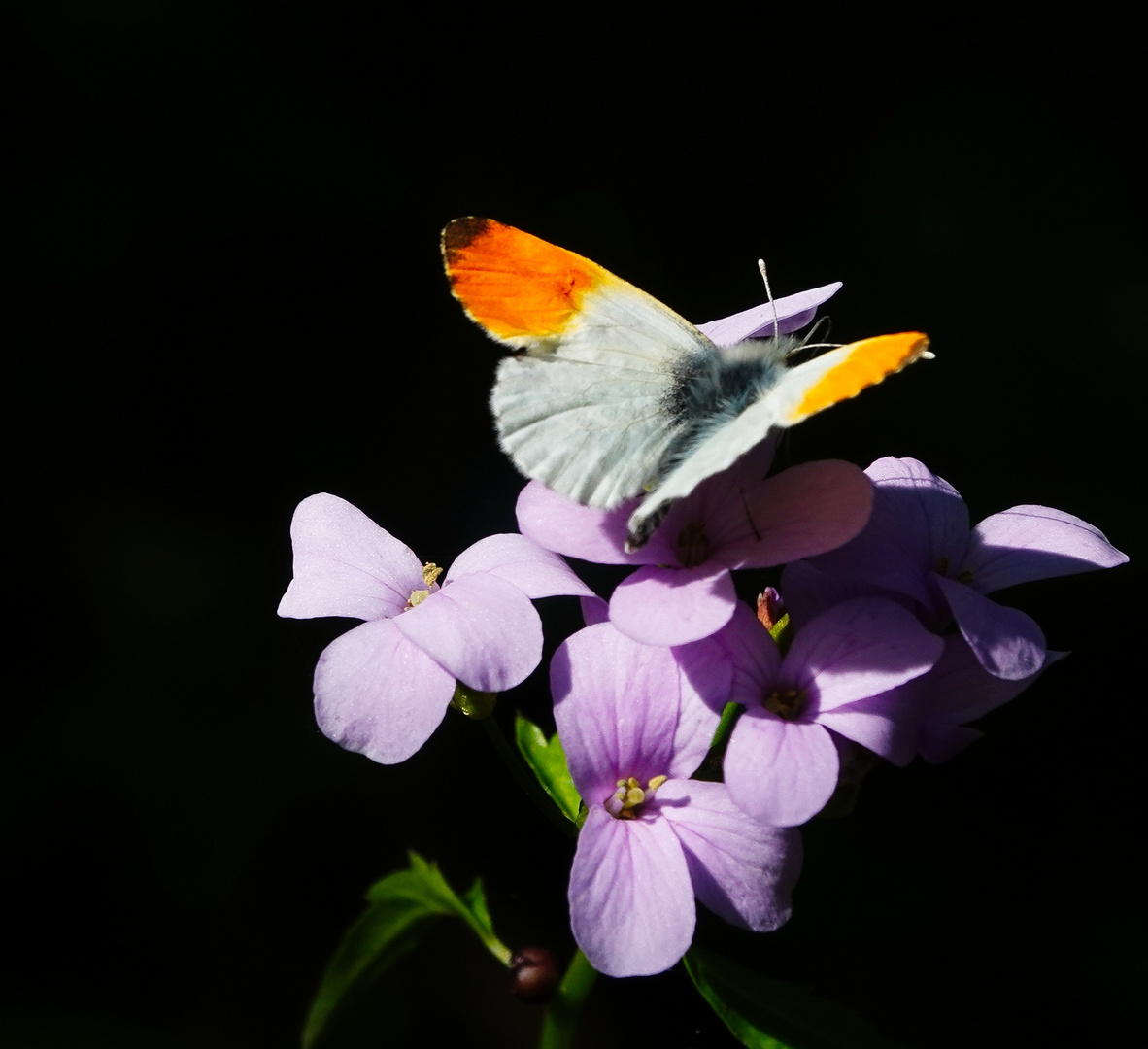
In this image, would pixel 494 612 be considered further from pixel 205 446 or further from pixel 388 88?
pixel 388 88

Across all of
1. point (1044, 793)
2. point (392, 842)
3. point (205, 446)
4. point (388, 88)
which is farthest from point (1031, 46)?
point (392, 842)

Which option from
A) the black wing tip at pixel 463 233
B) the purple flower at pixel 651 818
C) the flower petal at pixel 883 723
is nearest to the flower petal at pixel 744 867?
the purple flower at pixel 651 818

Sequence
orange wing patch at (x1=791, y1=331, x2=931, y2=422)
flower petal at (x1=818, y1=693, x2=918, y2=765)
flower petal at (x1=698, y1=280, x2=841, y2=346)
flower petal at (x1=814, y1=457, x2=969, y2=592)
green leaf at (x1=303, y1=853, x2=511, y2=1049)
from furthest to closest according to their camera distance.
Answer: green leaf at (x1=303, y1=853, x2=511, y2=1049), flower petal at (x1=698, y1=280, x2=841, y2=346), flower petal at (x1=814, y1=457, x2=969, y2=592), flower petal at (x1=818, y1=693, x2=918, y2=765), orange wing patch at (x1=791, y1=331, x2=931, y2=422)

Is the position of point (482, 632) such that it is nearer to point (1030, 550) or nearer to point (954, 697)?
point (954, 697)

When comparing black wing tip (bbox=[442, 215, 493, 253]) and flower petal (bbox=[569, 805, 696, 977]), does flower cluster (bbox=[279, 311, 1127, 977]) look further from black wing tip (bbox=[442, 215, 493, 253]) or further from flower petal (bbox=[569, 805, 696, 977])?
black wing tip (bbox=[442, 215, 493, 253])

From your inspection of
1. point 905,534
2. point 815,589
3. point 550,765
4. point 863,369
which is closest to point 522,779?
point 550,765

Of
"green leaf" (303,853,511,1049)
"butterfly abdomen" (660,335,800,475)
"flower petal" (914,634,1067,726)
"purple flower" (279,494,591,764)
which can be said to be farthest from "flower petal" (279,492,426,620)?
"flower petal" (914,634,1067,726)
